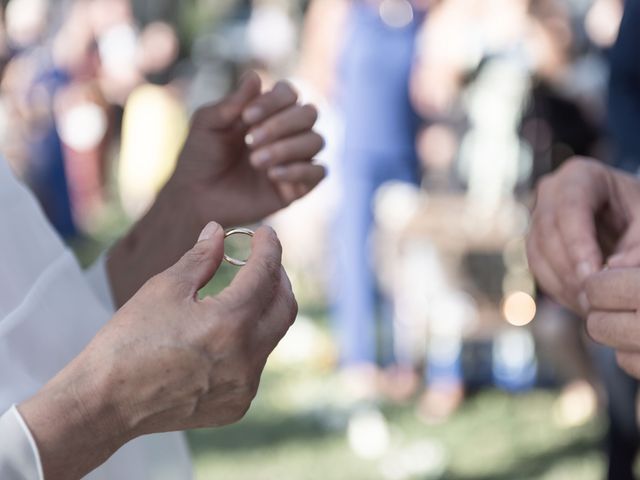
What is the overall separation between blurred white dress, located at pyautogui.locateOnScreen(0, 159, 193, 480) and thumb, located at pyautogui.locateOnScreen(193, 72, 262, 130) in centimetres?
40

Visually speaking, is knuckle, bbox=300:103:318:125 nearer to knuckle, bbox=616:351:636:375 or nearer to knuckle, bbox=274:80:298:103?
knuckle, bbox=274:80:298:103

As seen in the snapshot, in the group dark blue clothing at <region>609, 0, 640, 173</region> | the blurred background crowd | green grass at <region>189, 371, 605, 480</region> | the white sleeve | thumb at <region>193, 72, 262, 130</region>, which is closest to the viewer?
the white sleeve

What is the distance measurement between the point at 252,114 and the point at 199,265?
27.2 inches

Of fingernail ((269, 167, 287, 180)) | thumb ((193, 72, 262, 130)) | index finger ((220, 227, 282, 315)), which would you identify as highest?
index finger ((220, 227, 282, 315))

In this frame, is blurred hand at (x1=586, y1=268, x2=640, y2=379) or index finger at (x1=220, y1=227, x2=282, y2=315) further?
blurred hand at (x1=586, y1=268, x2=640, y2=379)

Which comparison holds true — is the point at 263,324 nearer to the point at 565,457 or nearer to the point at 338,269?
the point at 565,457

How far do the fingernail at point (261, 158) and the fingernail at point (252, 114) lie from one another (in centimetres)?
5

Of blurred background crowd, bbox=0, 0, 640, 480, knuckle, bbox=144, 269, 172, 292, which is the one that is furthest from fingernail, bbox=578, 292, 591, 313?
blurred background crowd, bbox=0, 0, 640, 480

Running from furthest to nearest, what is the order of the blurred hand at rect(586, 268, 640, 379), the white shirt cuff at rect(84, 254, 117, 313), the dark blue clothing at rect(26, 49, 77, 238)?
1. the dark blue clothing at rect(26, 49, 77, 238)
2. the white shirt cuff at rect(84, 254, 117, 313)
3. the blurred hand at rect(586, 268, 640, 379)

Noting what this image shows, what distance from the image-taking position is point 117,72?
901cm

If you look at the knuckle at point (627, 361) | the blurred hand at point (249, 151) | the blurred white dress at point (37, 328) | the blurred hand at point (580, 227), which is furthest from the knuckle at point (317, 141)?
the knuckle at point (627, 361)

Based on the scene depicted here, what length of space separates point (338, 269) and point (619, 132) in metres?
2.57

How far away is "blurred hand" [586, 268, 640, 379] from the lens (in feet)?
4.40

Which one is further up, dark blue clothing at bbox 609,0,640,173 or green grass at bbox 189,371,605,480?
dark blue clothing at bbox 609,0,640,173
